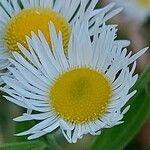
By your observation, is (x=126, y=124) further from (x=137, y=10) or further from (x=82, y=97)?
(x=137, y=10)

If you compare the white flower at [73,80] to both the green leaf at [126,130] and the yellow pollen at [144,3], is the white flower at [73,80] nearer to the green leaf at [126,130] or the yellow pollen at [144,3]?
the green leaf at [126,130]

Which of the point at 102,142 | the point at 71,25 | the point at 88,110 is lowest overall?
the point at 102,142

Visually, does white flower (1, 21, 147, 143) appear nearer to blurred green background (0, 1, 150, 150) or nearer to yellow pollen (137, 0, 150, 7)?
blurred green background (0, 1, 150, 150)

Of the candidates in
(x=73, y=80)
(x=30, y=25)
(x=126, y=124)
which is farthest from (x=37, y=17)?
(x=126, y=124)

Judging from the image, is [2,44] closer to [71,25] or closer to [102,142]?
[71,25]

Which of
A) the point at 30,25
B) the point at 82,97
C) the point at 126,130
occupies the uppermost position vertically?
the point at 30,25

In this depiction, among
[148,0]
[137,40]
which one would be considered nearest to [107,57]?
[137,40]
